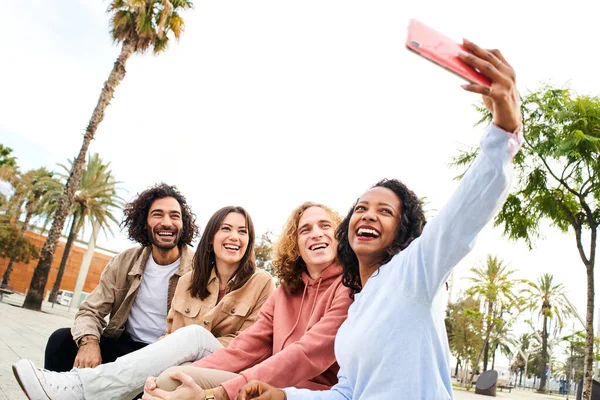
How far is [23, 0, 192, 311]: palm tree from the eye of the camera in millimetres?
17797

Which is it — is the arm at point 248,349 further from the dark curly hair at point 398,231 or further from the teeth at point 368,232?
the teeth at point 368,232

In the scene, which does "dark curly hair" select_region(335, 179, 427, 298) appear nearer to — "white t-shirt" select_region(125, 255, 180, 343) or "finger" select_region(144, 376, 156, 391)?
"finger" select_region(144, 376, 156, 391)

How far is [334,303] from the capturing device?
264cm

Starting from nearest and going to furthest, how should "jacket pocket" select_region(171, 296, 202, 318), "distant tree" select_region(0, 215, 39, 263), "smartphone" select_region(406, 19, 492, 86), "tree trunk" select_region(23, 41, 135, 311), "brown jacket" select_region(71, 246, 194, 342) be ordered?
1. "smartphone" select_region(406, 19, 492, 86)
2. "jacket pocket" select_region(171, 296, 202, 318)
3. "brown jacket" select_region(71, 246, 194, 342)
4. "tree trunk" select_region(23, 41, 135, 311)
5. "distant tree" select_region(0, 215, 39, 263)

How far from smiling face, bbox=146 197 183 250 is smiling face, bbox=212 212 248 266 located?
0.48 metres

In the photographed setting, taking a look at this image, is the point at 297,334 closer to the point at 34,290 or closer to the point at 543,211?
the point at 543,211

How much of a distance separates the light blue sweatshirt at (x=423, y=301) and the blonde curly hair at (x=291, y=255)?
3.81 ft

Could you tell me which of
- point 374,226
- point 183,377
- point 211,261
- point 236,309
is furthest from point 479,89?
point 211,261

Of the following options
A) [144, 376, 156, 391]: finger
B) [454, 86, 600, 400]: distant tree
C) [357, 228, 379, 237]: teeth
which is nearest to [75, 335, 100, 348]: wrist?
[144, 376, 156, 391]: finger

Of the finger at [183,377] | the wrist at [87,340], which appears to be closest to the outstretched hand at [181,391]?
the finger at [183,377]

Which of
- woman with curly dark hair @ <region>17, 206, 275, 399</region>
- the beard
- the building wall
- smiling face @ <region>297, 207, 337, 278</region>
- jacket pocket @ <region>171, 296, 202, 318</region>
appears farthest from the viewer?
the building wall

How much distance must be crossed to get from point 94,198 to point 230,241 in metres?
30.4

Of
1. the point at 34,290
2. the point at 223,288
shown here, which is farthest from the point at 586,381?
the point at 34,290

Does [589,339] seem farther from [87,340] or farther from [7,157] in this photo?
[7,157]
